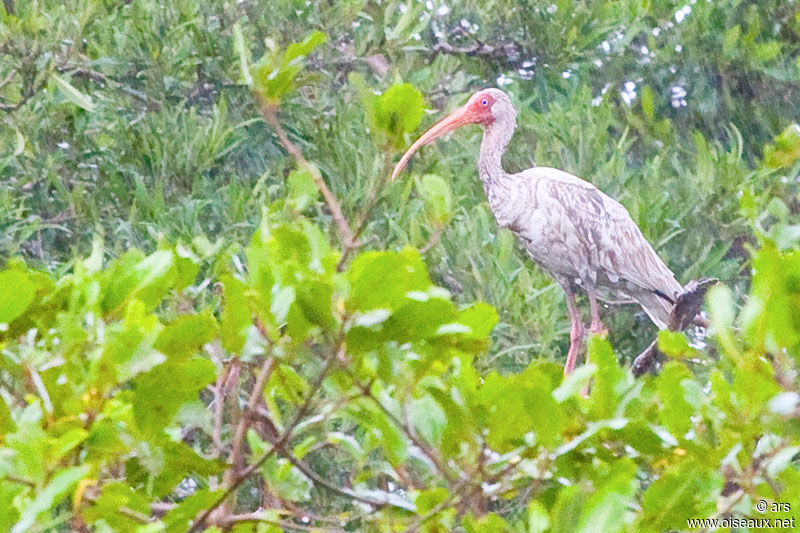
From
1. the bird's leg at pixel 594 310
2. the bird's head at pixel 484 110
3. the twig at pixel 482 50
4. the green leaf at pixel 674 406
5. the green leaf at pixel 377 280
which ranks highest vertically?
the green leaf at pixel 377 280

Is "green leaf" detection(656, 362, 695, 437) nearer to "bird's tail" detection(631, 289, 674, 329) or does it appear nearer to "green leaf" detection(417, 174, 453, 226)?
"green leaf" detection(417, 174, 453, 226)

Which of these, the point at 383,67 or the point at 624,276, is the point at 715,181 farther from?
the point at 383,67

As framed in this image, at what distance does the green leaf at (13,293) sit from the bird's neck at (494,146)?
12.7 feet

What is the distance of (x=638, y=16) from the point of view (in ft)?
16.9

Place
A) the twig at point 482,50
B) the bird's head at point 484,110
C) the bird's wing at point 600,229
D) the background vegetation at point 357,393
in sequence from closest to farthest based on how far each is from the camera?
the background vegetation at point 357,393, the bird's wing at point 600,229, the bird's head at point 484,110, the twig at point 482,50

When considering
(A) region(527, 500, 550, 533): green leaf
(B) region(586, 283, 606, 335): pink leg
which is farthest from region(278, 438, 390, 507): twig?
(B) region(586, 283, 606, 335): pink leg

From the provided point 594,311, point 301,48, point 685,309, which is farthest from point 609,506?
point 594,311

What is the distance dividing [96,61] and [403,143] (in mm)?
3383

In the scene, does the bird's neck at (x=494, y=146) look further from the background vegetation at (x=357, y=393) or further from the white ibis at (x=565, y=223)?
the background vegetation at (x=357, y=393)

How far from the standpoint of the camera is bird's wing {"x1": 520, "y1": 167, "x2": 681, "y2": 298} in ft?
15.9

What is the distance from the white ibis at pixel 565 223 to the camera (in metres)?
4.87

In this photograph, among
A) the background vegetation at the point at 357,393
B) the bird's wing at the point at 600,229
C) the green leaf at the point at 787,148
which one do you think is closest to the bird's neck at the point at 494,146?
the bird's wing at the point at 600,229

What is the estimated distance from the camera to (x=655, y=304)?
497 centimetres

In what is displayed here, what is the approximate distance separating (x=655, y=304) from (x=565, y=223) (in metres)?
0.51
